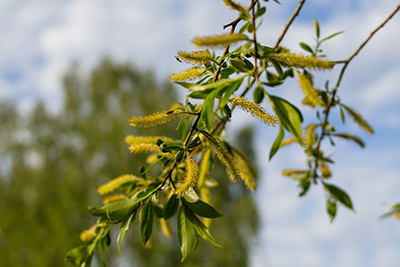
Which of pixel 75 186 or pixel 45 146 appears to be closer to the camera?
pixel 75 186

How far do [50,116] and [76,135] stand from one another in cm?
122

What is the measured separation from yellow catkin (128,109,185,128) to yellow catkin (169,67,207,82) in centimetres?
6

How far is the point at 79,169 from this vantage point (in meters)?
13.5

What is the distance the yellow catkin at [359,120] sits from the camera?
1203 millimetres

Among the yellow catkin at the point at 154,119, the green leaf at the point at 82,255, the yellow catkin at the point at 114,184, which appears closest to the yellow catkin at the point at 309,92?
the yellow catkin at the point at 154,119

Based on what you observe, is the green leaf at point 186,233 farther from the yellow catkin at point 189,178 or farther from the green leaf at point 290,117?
the green leaf at point 290,117

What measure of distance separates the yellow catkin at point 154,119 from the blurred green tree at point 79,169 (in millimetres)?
11373

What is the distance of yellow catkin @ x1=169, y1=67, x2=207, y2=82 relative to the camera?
2.25ft

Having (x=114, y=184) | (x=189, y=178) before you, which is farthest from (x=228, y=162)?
(x=114, y=184)

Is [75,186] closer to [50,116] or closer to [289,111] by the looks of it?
[50,116]

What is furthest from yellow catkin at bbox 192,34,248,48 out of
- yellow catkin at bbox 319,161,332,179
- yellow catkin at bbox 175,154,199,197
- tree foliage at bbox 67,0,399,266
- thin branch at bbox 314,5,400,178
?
Answer: yellow catkin at bbox 319,161,332,179

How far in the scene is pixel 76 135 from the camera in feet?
46.4

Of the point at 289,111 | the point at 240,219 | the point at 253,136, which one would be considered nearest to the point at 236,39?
the point at 289,111

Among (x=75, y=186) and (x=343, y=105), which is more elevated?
(x=75, y=186)
